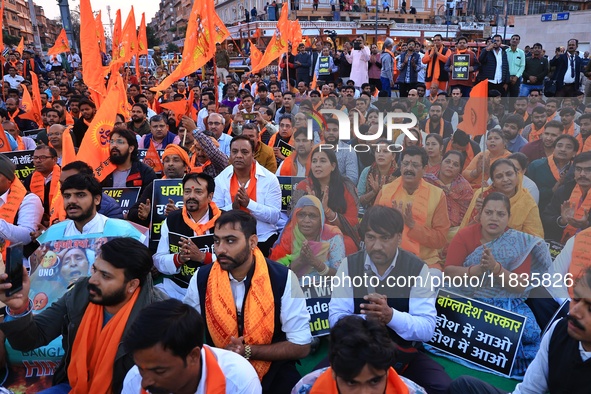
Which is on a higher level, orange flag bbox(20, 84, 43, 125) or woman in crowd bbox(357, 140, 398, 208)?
orange flag bbox(20, 84, 43, 125)

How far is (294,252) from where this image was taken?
4020mm

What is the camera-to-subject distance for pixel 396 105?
23.6 ft

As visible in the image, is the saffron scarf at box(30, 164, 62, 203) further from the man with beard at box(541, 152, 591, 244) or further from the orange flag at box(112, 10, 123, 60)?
the orange flag at box(112, 10, 123, 60)

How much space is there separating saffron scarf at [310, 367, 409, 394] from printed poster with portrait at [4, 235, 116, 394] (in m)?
1.54

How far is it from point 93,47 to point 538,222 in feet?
20.3

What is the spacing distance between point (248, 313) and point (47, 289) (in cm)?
120

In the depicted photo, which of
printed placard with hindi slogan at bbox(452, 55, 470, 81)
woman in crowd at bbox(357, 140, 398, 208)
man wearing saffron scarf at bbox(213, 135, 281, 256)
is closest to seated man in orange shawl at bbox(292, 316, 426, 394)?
man wearing saffron scarf at bbox(213, 135, 281, 256)

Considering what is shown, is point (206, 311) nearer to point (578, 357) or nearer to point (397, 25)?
point (578, 357)

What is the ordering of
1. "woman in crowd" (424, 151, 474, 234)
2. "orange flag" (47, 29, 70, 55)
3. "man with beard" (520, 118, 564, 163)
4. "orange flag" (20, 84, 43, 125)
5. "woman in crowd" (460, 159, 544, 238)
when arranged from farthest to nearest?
1. "orange flag" (47, 29, 70, 55)
2. "orange flag" (20, 84, 43, 125)
3. "man with beard" (520, 118, 564, 163)
4. "woman in crowd" (424, 151, 474, 234)
5. "woman in crowd" (460, 159, 544, 238)

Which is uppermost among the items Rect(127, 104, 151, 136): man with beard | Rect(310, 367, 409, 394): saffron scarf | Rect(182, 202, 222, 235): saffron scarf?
Rect(127, 104, 151, 136): man with beard

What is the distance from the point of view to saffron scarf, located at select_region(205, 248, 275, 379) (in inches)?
98.3

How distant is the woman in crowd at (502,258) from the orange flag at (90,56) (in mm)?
5647

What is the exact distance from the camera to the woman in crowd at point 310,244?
12.0ft

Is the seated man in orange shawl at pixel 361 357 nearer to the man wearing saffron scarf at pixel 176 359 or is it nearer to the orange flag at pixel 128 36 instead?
the man wearing saffron scarf at pixel 176 359
